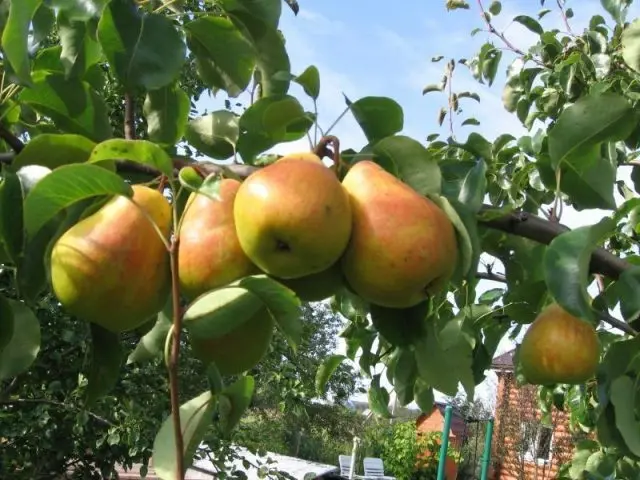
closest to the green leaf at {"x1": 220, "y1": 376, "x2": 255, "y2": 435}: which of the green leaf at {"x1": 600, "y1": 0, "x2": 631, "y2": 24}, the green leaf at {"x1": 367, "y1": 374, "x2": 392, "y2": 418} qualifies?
the green leaf at {"x1": 367, "y1": 374, "x2": 392, "y2": 418}

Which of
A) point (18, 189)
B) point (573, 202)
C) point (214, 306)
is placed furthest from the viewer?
point (573, 202)

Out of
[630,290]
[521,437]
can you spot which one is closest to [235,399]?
[630,290]

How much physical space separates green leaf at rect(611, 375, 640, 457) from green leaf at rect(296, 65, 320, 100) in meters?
0.61

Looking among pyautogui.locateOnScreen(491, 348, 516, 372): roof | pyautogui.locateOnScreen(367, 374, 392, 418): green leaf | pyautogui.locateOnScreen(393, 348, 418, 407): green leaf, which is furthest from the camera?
pyautogui.locateOnScreen(491, 348, 516, 372): roof

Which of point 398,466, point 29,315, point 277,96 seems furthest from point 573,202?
point 398,466

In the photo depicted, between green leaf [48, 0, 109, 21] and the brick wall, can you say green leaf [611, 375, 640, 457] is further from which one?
the brick wall

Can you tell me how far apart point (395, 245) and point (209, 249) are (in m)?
0.16

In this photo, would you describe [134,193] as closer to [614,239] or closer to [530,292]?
[530,292]

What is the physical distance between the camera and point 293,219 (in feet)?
2.23

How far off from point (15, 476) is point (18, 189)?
326cm

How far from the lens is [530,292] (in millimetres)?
1267

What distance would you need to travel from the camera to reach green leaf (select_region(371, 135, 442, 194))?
0.83 metres

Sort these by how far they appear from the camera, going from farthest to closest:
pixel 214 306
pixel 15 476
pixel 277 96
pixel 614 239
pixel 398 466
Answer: pixel 398 466
pixel 15 476
pixel 614 239
pixel 277 96
pixel 214 306

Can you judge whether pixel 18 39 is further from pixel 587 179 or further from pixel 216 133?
pixel 587 179
